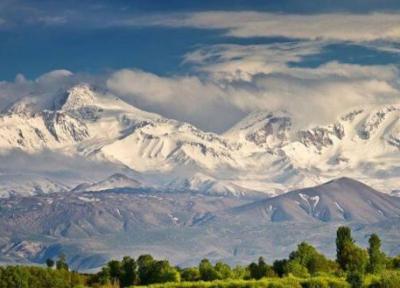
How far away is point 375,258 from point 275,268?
1469 centimetres

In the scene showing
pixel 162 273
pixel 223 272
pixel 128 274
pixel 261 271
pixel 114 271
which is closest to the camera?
pixel 223 272

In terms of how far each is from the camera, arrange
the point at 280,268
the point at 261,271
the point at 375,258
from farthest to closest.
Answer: the point at 375,258 < the point at 280,268 < the point at 261,271

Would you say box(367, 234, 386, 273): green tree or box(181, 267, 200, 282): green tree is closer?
box(367, 234, 386, 273): green tree

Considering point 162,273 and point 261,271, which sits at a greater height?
point 162,273

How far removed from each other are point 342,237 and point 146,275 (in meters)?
31.7

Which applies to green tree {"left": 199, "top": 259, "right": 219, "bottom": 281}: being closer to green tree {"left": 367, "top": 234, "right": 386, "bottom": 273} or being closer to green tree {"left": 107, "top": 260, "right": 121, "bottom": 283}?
green tree {"left": 107, "top": 260, "right": 121, "bottom": 283}

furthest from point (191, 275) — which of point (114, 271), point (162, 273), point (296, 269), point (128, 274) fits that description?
point (114, 271)

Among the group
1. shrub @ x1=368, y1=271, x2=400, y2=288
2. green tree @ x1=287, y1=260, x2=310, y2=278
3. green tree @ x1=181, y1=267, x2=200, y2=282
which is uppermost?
green tree @ x1=181, y1=267, x2=200, y2=282

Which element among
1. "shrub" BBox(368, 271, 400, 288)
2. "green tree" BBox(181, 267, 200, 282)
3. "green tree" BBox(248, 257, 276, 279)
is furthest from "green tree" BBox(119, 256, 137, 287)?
"shrub" BBox(368, 271, 400, 288)

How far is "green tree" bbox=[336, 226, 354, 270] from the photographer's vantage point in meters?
166

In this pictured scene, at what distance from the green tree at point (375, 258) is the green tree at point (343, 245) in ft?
13.4

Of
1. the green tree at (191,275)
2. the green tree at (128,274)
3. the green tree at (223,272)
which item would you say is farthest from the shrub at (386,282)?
the green tree at (128,274)

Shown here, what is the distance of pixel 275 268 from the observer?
158250 mm

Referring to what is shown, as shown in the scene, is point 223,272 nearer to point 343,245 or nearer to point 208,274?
point 208,274
